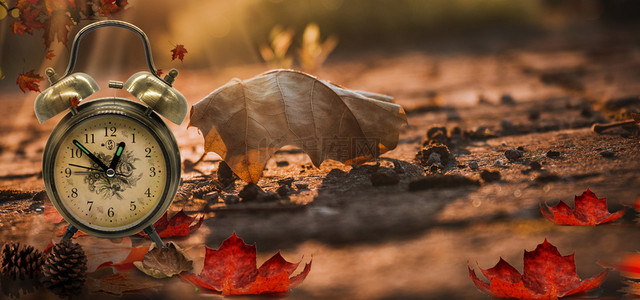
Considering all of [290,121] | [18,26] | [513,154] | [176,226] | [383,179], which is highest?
[18,26]

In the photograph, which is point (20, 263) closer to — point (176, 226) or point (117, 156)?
point (117, 156)

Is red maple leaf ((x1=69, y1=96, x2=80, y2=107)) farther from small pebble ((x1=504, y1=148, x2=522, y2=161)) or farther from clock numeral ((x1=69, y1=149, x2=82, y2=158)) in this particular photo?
small pebble ((x1=504, y1=148, x2=522, y2=161))

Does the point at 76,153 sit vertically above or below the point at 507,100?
below

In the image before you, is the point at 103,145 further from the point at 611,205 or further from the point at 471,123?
the point at 471,123

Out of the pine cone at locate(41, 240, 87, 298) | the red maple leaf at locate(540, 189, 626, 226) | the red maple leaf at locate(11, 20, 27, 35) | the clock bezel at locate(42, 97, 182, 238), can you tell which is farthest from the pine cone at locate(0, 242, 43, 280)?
the red maple leaf at locate(540, 189, 626, 226)

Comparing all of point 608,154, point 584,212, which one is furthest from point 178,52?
point 608,154

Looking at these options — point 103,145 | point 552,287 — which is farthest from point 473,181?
point 103,145
